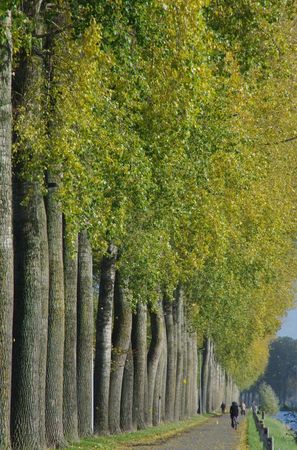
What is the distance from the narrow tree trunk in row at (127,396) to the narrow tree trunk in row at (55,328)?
13510mm

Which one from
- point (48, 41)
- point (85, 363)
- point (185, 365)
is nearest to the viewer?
point (48, 41)

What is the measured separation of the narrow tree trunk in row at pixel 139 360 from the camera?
4000 cm

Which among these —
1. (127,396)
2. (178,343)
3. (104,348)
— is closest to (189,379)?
(178,343)

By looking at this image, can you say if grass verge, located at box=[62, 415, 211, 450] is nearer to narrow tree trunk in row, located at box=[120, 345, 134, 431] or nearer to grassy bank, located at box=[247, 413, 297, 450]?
narrow tree trunk in row, located at box=[120, 345, 134, 431]

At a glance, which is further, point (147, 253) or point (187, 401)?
point (187, 401)

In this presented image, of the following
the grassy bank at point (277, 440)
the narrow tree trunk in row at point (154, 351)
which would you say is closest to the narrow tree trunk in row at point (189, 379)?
the grassy bank at point (277, 440)

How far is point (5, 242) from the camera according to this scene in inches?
685

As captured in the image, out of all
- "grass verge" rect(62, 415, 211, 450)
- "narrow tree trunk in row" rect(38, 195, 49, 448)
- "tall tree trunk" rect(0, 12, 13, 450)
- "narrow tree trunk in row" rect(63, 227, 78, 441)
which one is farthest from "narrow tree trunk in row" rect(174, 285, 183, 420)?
"tall tree trunk" rect(0, 12, 13, 450)

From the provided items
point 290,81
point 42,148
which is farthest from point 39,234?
point 290,81

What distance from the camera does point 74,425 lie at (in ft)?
86.5

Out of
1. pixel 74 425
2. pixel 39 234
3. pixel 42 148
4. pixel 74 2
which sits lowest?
pixel 74 425

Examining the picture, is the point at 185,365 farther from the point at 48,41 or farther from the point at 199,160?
the point at 48,41

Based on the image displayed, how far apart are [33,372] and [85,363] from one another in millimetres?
8482

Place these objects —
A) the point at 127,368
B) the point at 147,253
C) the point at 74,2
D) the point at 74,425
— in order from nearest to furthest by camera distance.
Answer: the point at 74,2 < the point at 74,425 < the point at 147,253 < the point at 127,368
